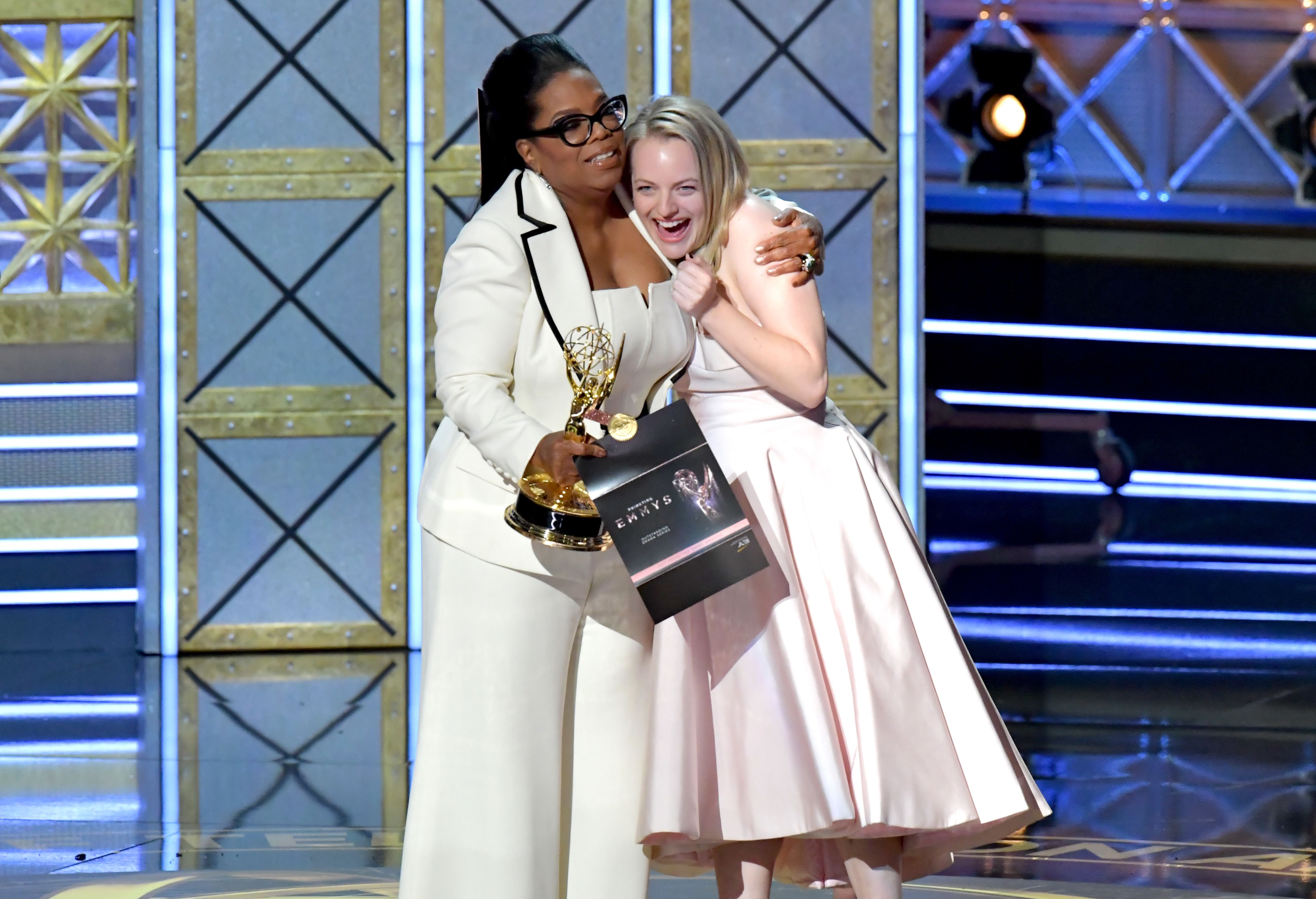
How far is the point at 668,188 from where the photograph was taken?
2205 mm

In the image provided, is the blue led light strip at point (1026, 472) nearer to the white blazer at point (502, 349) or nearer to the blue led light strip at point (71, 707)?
the blue led light strip at point (71, 707)

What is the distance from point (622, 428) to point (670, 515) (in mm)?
139

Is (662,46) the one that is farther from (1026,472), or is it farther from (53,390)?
(1026,472)

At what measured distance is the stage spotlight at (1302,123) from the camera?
8.43 meters

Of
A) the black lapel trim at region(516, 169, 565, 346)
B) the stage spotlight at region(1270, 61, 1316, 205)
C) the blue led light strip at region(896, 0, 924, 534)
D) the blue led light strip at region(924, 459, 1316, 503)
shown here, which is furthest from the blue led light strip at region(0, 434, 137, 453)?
the stage spotlight at region(1270, 61, 1316, 205)

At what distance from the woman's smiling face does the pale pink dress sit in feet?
0.68

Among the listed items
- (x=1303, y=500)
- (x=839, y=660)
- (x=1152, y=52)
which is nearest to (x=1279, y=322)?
(x=1303, y=500)

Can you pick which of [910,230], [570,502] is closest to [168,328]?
[910,230]

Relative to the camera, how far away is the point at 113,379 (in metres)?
7.36

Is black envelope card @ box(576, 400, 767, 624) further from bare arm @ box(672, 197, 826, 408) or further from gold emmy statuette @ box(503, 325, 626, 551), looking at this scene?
bare arm @ box(672, 197, 826, 408)

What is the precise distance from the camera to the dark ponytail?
211 centimetres

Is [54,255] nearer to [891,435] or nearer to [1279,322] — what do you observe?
[891,435]

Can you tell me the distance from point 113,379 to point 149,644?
1629 millimetres

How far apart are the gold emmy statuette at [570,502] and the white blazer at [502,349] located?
0.14ft
